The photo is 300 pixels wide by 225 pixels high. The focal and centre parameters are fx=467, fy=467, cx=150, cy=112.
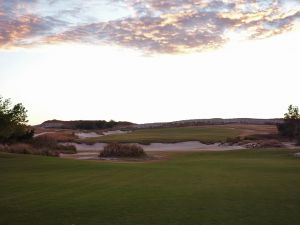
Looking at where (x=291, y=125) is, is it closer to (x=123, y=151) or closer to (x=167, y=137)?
(x=167, y=137)

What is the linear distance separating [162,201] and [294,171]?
11.7 metres

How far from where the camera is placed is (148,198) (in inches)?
558

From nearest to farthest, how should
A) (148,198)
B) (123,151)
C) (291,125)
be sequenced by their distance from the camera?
(148,198) < (123,151) < (291,125)

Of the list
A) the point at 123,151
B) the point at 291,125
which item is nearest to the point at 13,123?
the point at 123,151

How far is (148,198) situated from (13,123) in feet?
126

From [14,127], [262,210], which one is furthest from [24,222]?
[14,127]

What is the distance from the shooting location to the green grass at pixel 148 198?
1137cm

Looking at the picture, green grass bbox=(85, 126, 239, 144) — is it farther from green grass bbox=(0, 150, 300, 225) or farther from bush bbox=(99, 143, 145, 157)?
green grass bbox=(0, 150, 300, 225)

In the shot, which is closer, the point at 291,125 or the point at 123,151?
the point at 123,151

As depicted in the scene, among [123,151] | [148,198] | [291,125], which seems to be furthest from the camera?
[291,125]

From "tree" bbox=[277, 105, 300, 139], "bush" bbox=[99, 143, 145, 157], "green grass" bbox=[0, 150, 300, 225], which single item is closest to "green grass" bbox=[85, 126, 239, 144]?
"tree" bbox=[277, 105, 300, 139]

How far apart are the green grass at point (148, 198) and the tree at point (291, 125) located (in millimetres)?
40264

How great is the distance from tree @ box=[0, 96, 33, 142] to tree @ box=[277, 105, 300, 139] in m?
33.3

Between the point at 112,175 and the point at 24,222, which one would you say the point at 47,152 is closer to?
the point at 112,175
